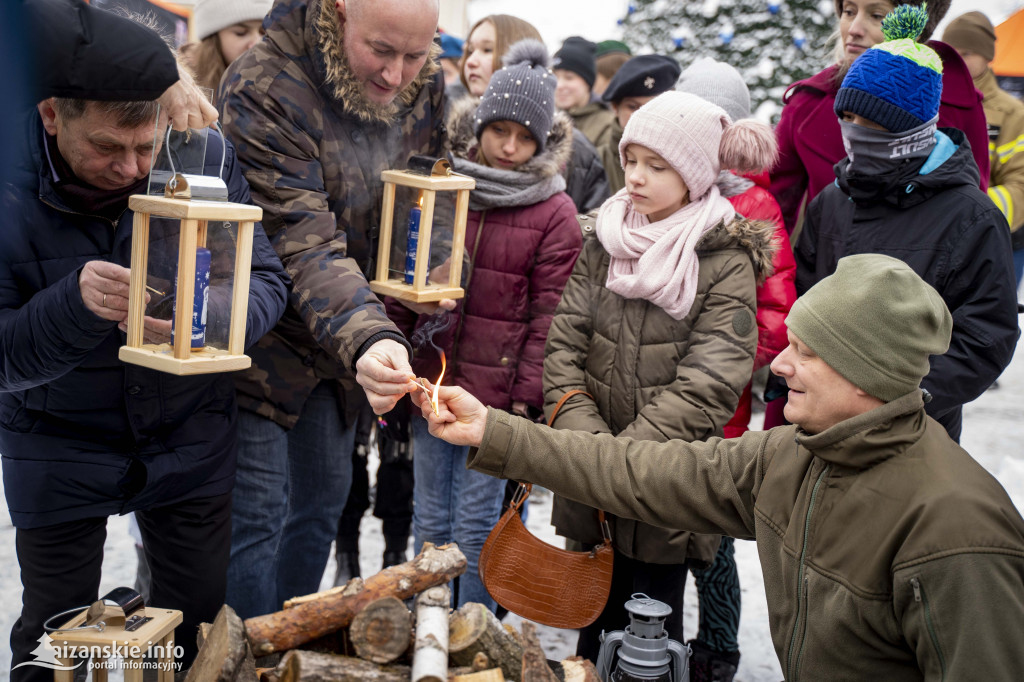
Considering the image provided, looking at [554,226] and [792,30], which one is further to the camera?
[792,30]

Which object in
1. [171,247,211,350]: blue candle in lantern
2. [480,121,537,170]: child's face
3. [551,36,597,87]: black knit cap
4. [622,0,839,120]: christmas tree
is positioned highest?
[622,0,839,120]: christmas tree

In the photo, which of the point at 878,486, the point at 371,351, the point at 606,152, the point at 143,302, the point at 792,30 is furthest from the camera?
the point at 792,30

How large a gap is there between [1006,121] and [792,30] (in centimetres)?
450

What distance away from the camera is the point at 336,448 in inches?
130

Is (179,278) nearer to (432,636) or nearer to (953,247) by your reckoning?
(432,636)

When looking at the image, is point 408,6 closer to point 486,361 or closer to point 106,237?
point 106,237

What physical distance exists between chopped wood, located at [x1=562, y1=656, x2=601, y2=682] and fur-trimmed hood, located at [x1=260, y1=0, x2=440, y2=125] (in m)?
1.83

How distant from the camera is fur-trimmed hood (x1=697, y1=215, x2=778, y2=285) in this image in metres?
3.11

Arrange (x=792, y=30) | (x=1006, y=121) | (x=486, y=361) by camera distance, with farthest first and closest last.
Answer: (x=792, y=30) < (x=1006, y=121) < (x=486, y=361)

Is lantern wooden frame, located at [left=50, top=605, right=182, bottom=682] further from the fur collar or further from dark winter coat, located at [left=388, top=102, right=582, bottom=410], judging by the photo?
the fur collar

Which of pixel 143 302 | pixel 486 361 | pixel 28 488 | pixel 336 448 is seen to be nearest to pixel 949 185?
pixel 486 361

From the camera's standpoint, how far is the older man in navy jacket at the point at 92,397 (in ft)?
7.25

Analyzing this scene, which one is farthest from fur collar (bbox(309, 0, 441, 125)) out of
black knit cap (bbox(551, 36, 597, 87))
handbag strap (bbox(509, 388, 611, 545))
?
black knit cap (bbox(551, 36, 597, 87))

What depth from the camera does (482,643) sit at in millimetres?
2201
